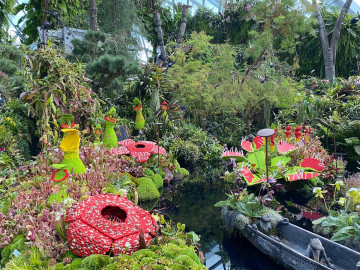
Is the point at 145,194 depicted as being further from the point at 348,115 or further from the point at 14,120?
the point at 348,115

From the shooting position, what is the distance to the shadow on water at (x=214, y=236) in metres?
3.71

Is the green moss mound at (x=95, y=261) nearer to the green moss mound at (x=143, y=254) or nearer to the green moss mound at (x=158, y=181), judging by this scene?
the green moss mound at (x=143, y=254)

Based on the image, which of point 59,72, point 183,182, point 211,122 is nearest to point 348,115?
point 211,122

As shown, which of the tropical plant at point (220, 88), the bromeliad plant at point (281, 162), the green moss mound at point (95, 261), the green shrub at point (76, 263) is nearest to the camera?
the green moss mound at point (95, 261)

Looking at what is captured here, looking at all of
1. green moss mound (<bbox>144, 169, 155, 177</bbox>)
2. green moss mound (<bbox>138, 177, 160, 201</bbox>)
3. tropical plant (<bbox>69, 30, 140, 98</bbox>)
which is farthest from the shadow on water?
tropical plant (<bbox>69, 30, 140, 98</bbox>)

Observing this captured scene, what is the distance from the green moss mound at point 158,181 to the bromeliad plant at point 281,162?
1195mm

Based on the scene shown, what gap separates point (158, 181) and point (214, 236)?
1.76 metres

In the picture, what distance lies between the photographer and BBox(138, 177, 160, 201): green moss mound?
504 centimetres

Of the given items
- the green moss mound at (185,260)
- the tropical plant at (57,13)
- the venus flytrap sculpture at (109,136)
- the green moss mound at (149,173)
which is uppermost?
the tropical plant at (57,13)

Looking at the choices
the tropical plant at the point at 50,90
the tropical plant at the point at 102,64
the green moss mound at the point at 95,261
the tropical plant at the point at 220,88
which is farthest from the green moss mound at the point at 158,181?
the tropical plant at the point at 220,88

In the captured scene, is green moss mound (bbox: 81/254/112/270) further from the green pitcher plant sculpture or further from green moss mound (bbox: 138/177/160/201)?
Result: green moss mound (bbox: 138/177/160/201)

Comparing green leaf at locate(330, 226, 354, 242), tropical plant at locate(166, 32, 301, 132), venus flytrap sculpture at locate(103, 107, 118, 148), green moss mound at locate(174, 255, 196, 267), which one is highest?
tropical plant at locate(166, 32, 301, 132)

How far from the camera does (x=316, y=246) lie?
321 centimetres

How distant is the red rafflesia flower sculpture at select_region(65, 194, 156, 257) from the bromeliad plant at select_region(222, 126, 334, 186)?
2.20 m
